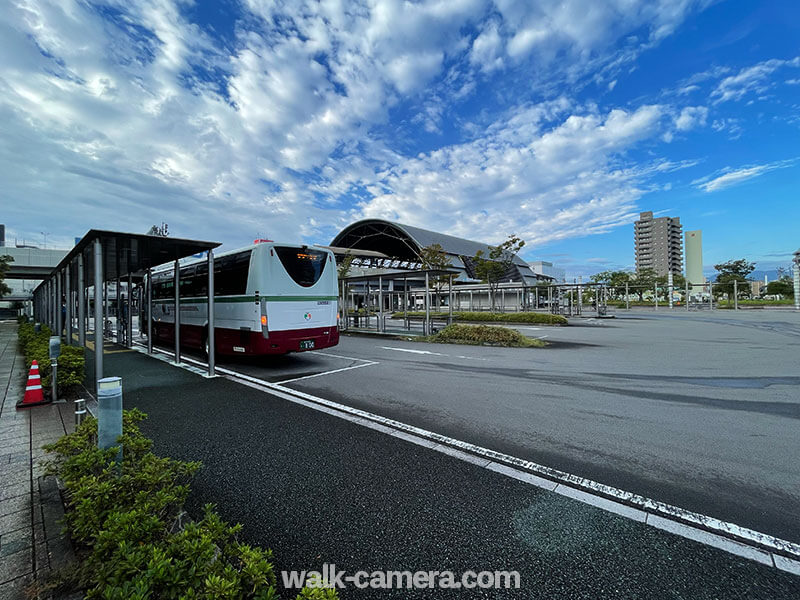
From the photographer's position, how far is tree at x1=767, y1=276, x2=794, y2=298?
4281 cm

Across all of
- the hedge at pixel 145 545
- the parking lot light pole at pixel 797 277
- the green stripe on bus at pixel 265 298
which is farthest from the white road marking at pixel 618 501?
the parking lot light pole at pixel 797 277

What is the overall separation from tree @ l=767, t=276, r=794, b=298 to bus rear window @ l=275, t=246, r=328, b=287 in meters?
58.1

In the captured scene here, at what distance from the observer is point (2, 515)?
2502mm

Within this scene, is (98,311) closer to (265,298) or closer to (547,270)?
(265,298)

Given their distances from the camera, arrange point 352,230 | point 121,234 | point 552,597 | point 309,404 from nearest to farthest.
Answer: point 552,597 < point 309,404 < point 121,234 < point 352,230

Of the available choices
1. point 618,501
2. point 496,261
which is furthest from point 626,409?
point 496,261

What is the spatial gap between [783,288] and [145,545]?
62.9 metres

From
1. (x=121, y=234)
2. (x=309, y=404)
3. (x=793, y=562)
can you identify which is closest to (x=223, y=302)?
(x=121, y=234)

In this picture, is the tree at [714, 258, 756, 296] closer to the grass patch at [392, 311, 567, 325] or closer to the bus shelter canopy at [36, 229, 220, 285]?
the grass patch at [392, 311, 567, 325]

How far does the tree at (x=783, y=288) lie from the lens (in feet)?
140

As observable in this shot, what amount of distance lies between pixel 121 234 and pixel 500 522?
23.1 ft

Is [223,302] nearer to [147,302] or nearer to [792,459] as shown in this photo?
[147,302]

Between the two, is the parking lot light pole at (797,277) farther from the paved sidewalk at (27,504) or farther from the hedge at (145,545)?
the paved sidewalk at (27,504)

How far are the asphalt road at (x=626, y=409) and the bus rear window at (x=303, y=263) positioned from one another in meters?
2.06
